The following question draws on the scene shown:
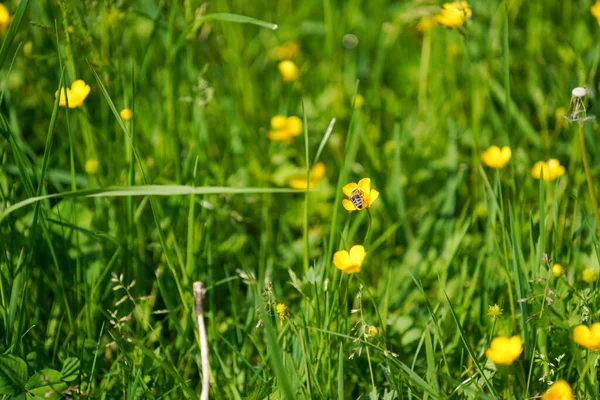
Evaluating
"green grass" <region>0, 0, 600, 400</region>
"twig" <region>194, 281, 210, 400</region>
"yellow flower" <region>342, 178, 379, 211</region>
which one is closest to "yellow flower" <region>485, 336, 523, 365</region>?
"green grass" <region>0, 0, 600, 400</region>

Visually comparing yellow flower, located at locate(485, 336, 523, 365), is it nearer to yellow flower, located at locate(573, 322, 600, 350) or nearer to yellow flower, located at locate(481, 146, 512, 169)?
yellow flower, located at locate(573, 322, 600, 350)

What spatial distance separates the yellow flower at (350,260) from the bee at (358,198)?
0.12m

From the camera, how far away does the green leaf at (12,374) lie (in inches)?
58.1

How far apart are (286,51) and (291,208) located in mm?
1039

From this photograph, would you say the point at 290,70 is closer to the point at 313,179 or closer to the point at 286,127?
the point at 286,127

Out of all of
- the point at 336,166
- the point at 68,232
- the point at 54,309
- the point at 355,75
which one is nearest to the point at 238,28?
the point at 355,75

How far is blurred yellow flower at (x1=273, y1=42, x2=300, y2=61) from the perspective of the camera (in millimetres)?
3039

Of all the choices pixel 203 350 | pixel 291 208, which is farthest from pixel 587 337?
pixel 291 208

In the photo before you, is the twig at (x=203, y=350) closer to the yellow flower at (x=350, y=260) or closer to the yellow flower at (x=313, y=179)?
the yellow flower at (x=350, y=260)

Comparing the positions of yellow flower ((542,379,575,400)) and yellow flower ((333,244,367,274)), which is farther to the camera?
yellow flower ((333,244,367,274))

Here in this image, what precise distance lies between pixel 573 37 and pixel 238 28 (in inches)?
65.8

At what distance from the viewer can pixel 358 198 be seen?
5.15ft

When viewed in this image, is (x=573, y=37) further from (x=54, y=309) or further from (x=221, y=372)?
(x=54, y=309)

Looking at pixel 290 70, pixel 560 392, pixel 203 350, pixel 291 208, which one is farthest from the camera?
pixel 290 70
